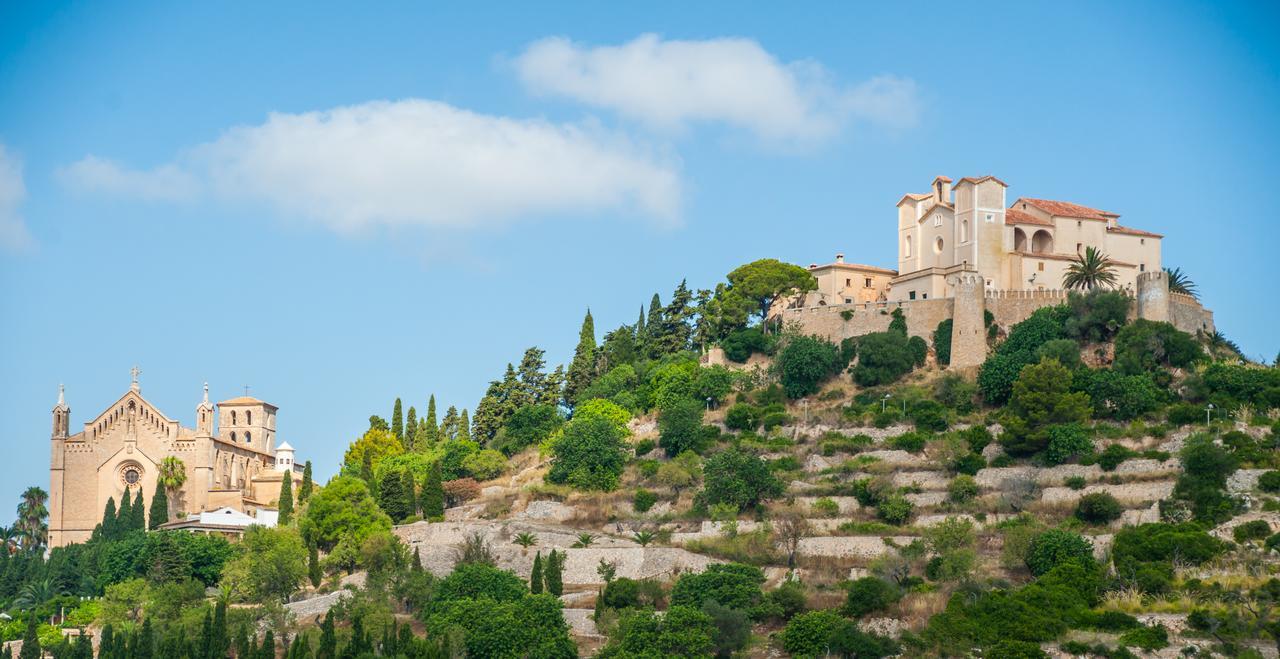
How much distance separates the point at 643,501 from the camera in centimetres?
6091

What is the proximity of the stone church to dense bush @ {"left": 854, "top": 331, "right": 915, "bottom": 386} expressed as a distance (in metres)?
23.7

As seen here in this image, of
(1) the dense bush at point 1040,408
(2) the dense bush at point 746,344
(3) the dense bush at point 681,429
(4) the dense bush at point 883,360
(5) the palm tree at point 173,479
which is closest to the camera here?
(1) the dense bush at point 1040,408

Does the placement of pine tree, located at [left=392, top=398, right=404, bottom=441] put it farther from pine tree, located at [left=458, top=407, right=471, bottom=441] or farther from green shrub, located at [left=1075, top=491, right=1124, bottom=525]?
green shrub, located at [left=1075, top=491, right=1124, bottom=525]

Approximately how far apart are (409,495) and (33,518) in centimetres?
2242

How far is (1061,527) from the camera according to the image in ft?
175

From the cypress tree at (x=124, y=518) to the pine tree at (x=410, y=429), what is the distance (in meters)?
12.1

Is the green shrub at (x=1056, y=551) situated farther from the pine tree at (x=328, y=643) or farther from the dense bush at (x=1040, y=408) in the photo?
the pine tree at (x=328, y=643)

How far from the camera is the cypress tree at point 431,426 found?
7806cm

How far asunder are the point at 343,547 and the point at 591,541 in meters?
8.19

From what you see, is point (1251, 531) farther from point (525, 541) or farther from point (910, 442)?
point (525, 541)

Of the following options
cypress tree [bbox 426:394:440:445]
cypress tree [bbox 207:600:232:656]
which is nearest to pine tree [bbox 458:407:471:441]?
cypress tree [bbox 426:394:440:445]

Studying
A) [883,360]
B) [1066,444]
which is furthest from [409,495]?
[1066,444]

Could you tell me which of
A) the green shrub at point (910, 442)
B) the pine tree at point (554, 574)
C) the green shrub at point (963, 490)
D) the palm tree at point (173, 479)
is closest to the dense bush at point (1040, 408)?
the green shrub at point (963, 490)

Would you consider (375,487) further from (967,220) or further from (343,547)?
(967,220)
